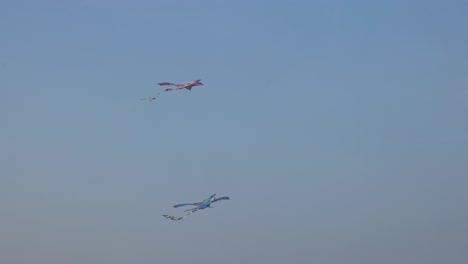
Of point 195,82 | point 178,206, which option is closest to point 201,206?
point 178,206

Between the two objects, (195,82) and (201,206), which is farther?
(201,206)

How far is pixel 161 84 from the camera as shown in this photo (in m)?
46.6

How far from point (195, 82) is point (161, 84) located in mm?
2665

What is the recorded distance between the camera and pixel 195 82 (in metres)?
48.2

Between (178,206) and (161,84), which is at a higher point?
(161,84)

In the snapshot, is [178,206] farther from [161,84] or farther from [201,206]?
[161,84]

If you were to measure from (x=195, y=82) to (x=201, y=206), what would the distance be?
30.3ft

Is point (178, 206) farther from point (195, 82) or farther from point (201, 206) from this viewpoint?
point (195, 82)

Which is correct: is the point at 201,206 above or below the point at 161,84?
below

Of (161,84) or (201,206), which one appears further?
(201,206)

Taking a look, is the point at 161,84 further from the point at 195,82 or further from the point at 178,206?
the point at 178,206

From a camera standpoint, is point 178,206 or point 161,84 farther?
point 178,206

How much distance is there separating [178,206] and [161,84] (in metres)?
9.38

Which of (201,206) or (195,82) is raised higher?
(195,82)
